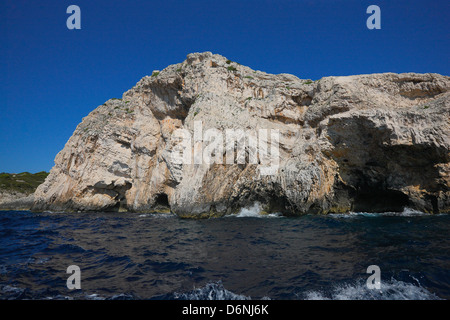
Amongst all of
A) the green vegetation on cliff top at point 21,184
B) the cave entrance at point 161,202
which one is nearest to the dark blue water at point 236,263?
the cave entrance at point 161,202

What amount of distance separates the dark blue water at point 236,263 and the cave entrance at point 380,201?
25.2 feet

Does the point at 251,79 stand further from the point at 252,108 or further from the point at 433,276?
the point at 433,276

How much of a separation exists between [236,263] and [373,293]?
4.00 m

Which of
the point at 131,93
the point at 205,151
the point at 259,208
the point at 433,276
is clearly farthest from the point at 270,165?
the point at 131,93

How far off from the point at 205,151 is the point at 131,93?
20099 millimetres

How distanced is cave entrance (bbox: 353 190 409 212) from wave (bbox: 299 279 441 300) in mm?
16790

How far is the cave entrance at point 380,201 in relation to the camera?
20016mm

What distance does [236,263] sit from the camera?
26.2 ft

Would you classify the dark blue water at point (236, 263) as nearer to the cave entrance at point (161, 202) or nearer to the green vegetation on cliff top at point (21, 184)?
the cave entrance at point (161, 202)

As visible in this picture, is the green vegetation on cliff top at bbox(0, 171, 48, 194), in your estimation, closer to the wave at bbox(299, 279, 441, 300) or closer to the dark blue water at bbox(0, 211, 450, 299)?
the dark blue water at bbox(0, 211, 450, 299)

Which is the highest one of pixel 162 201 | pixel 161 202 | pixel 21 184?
pixel 21 184

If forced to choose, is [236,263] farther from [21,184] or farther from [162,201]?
[21,184]

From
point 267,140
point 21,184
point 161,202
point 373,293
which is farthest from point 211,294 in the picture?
point 21,184
